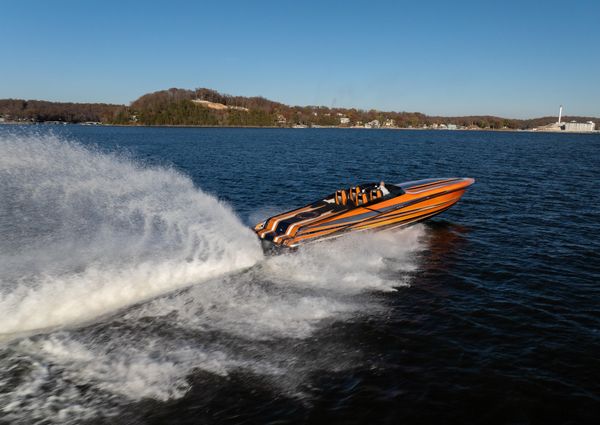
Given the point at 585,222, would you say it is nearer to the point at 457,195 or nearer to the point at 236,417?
the point at 457,195

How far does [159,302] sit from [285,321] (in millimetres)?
3512

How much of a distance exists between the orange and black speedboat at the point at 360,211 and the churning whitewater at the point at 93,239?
117 cm

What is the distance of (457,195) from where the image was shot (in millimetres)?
19312

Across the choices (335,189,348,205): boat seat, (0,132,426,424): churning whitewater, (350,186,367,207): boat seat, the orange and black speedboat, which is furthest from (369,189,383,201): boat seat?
(0,132,426,424): churning whitewater

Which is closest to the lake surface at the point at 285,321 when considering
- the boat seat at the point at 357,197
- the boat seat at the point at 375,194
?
the boat seat at the point at 357,197

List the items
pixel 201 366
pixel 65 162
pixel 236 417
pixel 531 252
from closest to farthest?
1. pixel 236 417
2. pixel 201 366
3. pixel 531 252
4. pixel 65 162

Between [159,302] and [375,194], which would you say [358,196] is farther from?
[159,302]

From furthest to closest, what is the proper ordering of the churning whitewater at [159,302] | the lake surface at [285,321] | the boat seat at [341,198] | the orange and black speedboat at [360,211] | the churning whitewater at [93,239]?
the boat seat at [341,198]
the orange and black speedboat at [360,211]
the churning whitewater at [93,239]
the churning whitewater at [159,302]
the lake surface at [285,321]

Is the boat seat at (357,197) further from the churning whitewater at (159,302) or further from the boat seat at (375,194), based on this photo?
the churning whitewater at (159,302)

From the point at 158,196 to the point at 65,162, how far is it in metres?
6.47

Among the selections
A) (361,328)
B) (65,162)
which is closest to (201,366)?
(361,328)

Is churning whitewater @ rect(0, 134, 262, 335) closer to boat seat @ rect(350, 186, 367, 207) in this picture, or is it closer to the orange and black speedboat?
the orange and black speedboat

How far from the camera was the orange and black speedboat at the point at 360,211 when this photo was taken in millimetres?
14492

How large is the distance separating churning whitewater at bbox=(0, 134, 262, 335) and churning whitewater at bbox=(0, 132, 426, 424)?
50 millimetres
